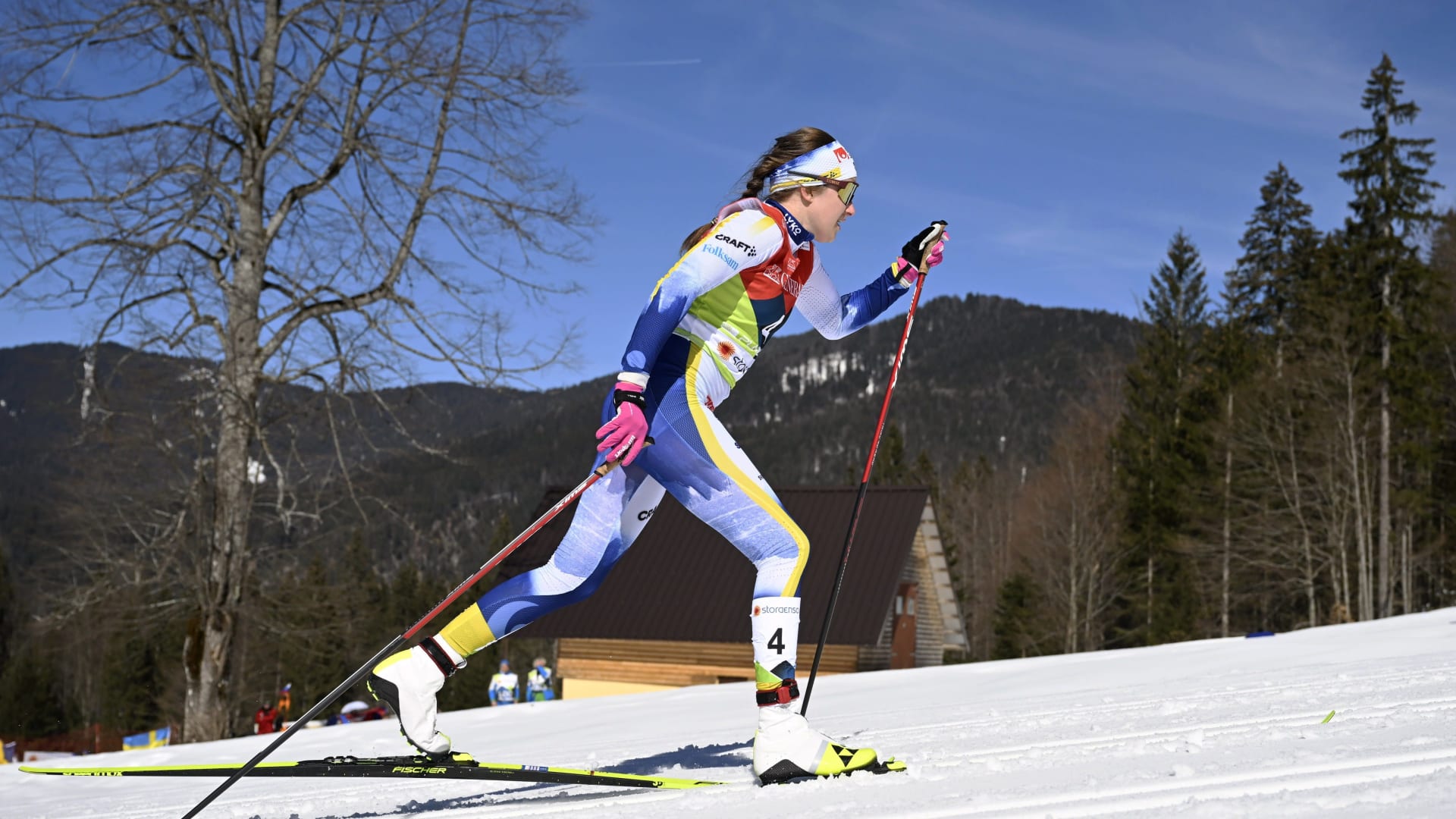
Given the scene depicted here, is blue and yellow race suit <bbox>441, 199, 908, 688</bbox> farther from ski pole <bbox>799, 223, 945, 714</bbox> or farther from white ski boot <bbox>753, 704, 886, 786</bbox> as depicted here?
ski pole <bbox>799, 223, 945, 714</bbox>

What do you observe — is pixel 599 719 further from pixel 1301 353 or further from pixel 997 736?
pixel 1301 353

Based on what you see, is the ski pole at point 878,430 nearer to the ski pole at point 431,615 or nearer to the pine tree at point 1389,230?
the ski pole at point 431,615

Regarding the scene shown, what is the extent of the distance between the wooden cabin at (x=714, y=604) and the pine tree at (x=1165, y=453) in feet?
56.8

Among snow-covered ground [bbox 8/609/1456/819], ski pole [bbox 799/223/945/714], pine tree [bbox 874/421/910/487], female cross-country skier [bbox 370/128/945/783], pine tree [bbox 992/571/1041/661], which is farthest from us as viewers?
pine tree [bbox 874/421/910/487]

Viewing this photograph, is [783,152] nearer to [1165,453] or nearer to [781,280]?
[781,280]

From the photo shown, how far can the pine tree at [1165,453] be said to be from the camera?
39250mm

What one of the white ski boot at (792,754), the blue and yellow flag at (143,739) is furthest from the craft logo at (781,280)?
the blue and yellow flag at (143,739)

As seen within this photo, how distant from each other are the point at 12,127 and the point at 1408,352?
32658mm

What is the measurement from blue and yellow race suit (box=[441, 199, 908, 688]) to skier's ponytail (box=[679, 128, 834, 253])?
0.13 m

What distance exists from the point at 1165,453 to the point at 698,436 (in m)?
41.8

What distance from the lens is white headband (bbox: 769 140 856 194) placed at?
3520 mm

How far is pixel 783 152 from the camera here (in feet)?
11.8

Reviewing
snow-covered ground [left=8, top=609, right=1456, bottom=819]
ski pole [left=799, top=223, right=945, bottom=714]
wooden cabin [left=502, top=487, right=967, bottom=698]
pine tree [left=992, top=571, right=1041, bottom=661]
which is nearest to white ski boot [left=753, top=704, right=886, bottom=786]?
snow-covered ground [left=8, top=609, right=1456, bottom=819]

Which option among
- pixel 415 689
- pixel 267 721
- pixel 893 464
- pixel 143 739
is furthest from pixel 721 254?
pixel 893 464
